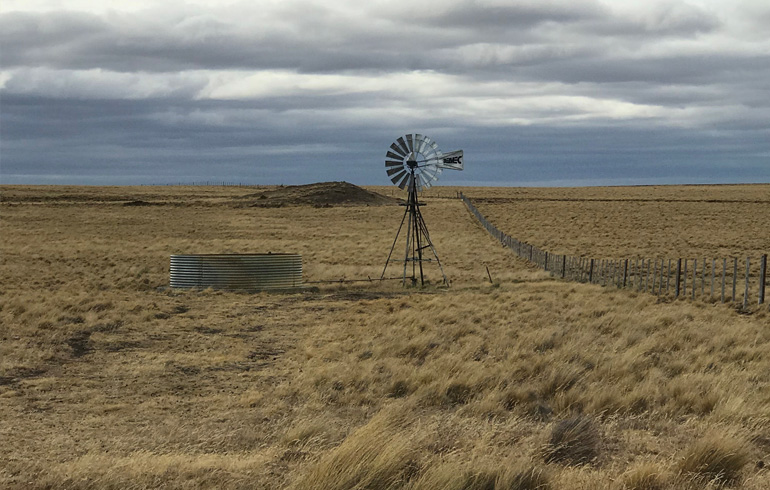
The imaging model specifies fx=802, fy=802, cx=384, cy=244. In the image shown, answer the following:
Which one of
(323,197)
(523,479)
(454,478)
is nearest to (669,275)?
(523,479)

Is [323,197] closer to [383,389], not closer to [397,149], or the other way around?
[397,149]

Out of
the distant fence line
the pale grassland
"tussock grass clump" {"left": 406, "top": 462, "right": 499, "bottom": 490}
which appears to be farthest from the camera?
the pale grassland

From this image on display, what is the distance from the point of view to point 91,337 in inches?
671

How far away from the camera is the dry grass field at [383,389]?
7.20 metres

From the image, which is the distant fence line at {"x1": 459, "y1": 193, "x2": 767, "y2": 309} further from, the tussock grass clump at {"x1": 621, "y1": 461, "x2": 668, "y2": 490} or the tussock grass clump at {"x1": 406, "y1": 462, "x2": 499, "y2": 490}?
the tussock grass clump at {"x1": 406, "y1": 462, "x2": 499, "y2": 490}

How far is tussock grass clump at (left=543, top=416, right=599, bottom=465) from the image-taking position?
7809 mm

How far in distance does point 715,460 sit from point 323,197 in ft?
305

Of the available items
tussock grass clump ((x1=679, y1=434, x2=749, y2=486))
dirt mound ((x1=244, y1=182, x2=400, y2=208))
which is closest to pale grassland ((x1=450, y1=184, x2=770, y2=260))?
dirt mound ((x1=244, y1=182, x2=400, y2=208))

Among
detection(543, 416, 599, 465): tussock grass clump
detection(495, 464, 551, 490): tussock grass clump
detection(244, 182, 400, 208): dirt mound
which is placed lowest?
detection(543, 416, 599, 465): tussock grass clump

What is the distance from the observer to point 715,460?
7418mm

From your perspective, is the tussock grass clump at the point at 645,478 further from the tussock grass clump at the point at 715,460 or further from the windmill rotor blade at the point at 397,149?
the windmill rotor blade at the point at 397,149

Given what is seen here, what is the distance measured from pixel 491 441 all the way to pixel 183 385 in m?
6.02

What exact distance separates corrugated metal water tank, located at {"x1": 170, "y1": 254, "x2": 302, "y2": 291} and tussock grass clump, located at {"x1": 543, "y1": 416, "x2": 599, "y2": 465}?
20334 millimetres

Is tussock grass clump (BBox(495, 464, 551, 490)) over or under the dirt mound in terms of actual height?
under
